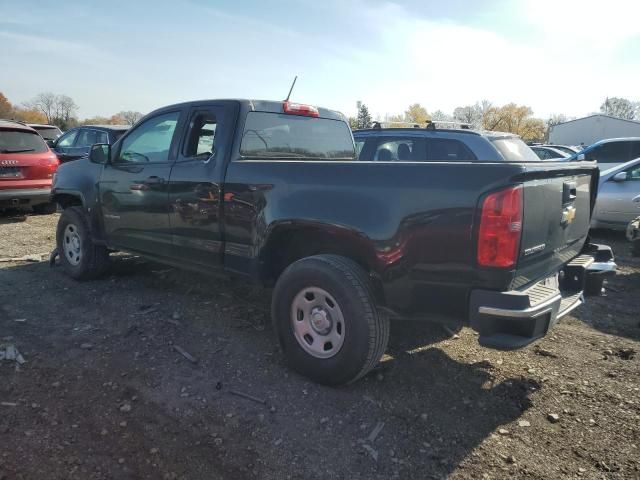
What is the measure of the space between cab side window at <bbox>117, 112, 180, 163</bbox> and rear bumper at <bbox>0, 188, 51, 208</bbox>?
15.9ft

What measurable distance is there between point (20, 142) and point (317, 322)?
8.87m

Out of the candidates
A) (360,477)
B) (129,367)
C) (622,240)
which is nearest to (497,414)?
(360,477)

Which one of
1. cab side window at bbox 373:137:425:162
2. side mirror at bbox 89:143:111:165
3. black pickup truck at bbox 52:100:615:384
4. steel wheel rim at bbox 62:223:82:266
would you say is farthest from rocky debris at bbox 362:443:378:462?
cab side window at bbox 373:137:425:162

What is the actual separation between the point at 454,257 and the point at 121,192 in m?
3.56

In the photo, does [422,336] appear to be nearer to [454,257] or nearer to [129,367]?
[454,257]

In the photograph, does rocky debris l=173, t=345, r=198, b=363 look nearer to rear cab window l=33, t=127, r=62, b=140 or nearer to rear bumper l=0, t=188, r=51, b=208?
rear bumper l=0, t=188, r=51, b=208

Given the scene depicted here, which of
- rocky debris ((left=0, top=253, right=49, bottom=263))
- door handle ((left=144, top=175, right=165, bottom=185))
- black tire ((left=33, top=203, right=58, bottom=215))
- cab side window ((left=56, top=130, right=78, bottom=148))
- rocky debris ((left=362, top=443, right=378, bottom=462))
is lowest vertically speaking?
rocky debris ((left=362, top=443, right=378, bottom=462))

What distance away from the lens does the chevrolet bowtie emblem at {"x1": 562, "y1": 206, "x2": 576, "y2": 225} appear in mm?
3166

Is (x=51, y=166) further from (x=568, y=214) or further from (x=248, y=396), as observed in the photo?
(x=568, y=214)

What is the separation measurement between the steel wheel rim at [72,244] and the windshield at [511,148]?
5699mm

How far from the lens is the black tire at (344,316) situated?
3.03 m

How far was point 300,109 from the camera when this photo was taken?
4586 millimetres

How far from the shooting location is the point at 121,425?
2838 mm

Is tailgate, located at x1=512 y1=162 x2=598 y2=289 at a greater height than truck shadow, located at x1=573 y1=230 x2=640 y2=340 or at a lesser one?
greater
